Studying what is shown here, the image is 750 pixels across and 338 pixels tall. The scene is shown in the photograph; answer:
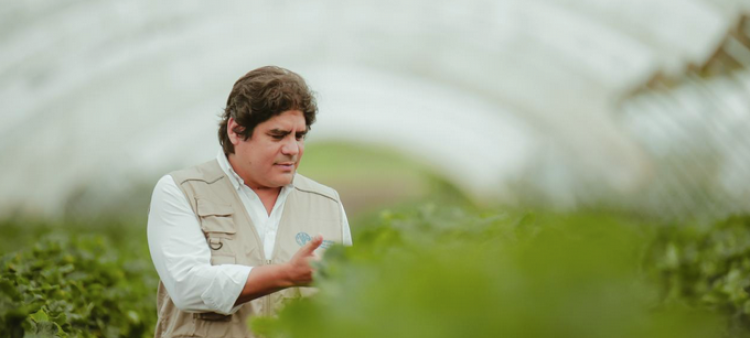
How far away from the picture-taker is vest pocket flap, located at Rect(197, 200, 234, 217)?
304 cm

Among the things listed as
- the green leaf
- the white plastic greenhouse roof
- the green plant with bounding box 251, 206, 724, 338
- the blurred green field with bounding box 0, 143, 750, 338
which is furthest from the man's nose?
the white plastic greenhouse roof

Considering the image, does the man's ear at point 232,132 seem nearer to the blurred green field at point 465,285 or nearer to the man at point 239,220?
the man at point 239,220

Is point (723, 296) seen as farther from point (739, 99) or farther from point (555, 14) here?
point (555, 14)

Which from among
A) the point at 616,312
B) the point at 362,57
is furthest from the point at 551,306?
the point at 362,57

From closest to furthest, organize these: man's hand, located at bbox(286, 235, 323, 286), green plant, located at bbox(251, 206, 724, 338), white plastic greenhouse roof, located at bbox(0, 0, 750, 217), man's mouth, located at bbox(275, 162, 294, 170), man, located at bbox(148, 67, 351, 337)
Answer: green plant, located at bbox(251, 206, 724, 338)
man's hand, located at bbox(286, 235, 323, 286)
man, located at bbox(148, 67, 351, 337)
man's mouth, located at bbox(275, 162, 294, 170)
white plastic greenhouse roof, located at bbox(0, 0, 750, 217)

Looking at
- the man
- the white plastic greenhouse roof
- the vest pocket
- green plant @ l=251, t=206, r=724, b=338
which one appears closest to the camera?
green plant @ l=251, t=206, r=724, b=338

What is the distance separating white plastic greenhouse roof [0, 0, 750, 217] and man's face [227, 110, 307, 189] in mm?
8690

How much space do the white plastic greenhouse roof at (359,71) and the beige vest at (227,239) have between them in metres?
8.70

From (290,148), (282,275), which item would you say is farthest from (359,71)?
(282,275)

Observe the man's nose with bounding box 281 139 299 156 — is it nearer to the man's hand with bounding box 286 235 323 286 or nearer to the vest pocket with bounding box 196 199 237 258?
the vest pocket with bounding box 196 199 237 258

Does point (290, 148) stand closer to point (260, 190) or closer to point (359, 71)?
point (260, 190)

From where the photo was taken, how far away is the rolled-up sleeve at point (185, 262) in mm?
2846

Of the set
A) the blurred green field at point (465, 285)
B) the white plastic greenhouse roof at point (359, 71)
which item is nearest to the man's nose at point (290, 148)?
the blurred green field at point (465, 285)

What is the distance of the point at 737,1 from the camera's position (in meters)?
10.9
